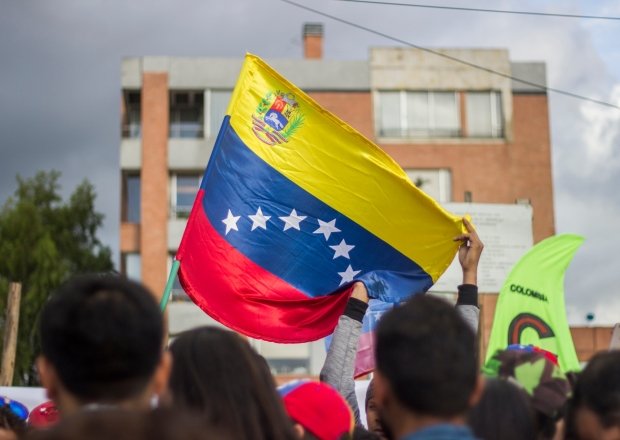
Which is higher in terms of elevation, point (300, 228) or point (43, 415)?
point (300, 228)

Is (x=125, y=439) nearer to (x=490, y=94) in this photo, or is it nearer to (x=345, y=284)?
(x=345, y=284)

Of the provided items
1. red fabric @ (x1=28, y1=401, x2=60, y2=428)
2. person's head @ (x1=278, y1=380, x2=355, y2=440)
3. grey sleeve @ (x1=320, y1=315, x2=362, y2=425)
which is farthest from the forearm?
red fabric @ (x1=28, y1=401, x2=60, y2=428)

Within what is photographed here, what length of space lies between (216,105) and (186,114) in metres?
1.48

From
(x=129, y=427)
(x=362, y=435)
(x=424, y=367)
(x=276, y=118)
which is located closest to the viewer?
(x=129, y=427)

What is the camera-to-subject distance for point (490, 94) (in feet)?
120

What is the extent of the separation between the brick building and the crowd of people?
3194cm

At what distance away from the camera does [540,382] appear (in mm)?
3865

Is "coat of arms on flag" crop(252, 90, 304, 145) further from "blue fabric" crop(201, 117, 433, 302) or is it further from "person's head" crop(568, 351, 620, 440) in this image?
"person's head" crop(568, 351, 620, 440)

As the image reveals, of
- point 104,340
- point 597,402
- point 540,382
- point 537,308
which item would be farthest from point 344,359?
point 537,308

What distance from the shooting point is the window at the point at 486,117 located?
1438 inches

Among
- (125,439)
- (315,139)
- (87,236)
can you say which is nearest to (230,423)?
(125,439)

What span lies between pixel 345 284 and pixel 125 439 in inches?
236

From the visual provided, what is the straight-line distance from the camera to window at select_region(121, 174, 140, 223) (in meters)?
37.0

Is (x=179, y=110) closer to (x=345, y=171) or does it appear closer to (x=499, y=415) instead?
(x=345, y=171)
